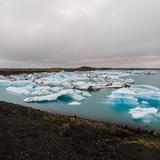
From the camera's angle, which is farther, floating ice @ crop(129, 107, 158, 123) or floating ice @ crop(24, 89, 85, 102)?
floating ice @ crop(24, 89, 85, 102)

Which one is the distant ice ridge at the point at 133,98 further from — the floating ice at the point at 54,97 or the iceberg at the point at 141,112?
the floating ice at the point at 54,97

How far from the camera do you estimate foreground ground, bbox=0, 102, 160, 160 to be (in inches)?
352

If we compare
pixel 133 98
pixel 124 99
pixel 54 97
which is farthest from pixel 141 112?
pixel 54 97

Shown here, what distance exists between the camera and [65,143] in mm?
10234

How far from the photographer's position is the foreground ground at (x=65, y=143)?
8938 mm

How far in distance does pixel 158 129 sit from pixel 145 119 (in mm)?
3133

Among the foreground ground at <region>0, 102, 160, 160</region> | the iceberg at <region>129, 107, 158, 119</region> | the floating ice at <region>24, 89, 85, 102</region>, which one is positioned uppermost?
the foreground ground at <region>0, 102, 160, 160</region>

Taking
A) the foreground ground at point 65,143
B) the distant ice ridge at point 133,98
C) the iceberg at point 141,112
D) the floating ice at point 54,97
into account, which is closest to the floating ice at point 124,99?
the distant ice ridge at point 133,98

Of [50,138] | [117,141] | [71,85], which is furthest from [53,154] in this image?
[71,85]

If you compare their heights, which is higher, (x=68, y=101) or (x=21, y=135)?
(x=21, y=135)

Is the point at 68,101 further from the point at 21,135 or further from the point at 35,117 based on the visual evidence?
the point at 21,135

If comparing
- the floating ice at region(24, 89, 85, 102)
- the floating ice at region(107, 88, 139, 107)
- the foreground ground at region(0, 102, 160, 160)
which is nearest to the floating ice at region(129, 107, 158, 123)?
the floating ice at region(107, 88, 139, 107)

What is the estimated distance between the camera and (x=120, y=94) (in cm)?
2905

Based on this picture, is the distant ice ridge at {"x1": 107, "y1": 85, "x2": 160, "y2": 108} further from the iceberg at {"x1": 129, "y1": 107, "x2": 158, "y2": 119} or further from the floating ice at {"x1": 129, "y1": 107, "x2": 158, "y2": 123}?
the floating ice at {"x1": 129, "y1": 107, "x2": 158, "y2": 123}
